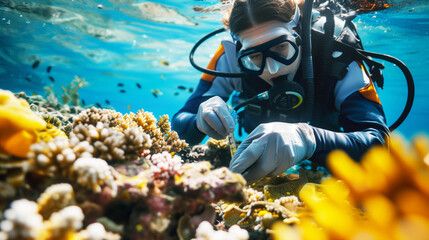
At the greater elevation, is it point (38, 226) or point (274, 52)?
point (274, 52)

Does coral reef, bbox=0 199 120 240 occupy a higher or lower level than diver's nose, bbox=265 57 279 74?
lower

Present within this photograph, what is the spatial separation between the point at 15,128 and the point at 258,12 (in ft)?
9.61

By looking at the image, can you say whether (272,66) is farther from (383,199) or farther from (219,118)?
(383,199)

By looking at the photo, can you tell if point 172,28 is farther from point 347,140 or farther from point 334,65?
point 347,140

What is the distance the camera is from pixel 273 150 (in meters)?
2.01

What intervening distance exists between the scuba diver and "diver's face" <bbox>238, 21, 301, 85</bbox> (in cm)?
1

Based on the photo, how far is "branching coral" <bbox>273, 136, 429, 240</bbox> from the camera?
25.8 inches

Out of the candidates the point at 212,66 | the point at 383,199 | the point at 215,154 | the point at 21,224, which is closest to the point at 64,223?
the point at 21,224

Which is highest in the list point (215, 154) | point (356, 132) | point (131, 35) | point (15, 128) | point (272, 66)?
point (131, 35)

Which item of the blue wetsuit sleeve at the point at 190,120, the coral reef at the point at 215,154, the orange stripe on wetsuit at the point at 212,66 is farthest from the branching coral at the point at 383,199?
the orange stripe on wetsuit at the point at 212,66

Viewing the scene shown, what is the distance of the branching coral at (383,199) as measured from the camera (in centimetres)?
66

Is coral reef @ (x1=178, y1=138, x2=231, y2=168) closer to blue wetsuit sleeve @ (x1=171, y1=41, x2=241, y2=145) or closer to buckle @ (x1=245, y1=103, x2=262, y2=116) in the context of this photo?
blue wetsuit sleeve @ (x1=171, y1=41, x2=241, y2=145)

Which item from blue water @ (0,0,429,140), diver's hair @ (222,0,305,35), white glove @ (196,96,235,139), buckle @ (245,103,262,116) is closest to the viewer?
white glove @ (196,96,235,139)

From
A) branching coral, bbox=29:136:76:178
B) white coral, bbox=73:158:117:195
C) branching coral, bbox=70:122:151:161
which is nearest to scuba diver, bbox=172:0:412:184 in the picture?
branching coral, bbox=70:122:151:161
